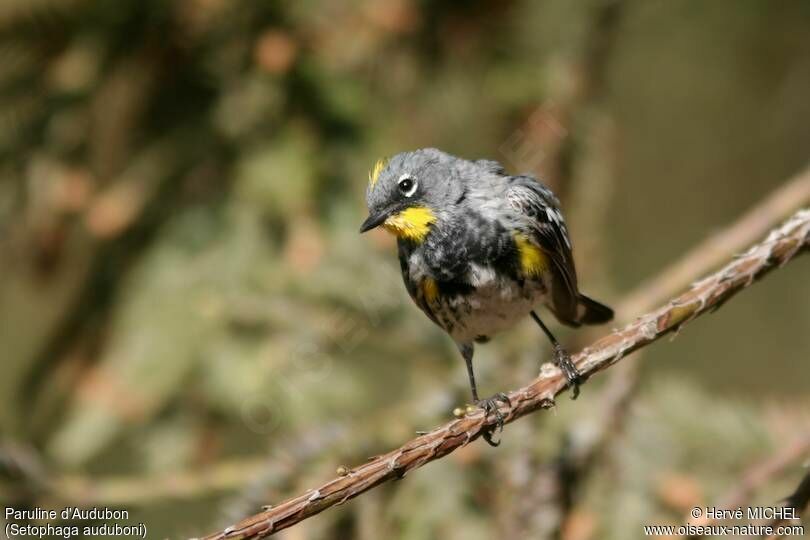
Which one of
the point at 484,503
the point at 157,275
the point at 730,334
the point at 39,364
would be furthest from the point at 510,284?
the point at 730,334

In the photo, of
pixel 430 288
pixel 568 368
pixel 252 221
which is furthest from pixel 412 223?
pixel 252 221

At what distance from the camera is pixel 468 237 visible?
2783 millimetres

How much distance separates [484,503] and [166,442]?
4.48 feet

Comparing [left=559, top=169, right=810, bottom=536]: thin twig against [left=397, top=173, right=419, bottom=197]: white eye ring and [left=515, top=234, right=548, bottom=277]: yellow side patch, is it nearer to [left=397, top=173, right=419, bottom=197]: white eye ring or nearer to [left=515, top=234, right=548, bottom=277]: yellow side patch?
[left=515, top=234, right=548, bottom=277]: yellow side patch

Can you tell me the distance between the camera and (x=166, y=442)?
374 centimetres

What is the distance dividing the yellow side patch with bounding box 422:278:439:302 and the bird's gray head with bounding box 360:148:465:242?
12cm

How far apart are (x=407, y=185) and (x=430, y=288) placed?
31cm

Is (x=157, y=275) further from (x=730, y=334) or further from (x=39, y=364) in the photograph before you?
(x=730, y=334)

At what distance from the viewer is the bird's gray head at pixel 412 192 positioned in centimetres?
271

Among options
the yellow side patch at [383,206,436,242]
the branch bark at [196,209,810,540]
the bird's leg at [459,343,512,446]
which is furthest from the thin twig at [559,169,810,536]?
the yellow side patch at [383,206,436,242]

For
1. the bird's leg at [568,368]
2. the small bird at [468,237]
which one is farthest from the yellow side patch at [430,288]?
the bird's leg at [568,368]

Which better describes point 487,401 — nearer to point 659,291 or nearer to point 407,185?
point 407,185

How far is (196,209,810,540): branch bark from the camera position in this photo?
1891 millimetres

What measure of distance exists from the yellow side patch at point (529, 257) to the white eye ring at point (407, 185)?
330 millimetres
